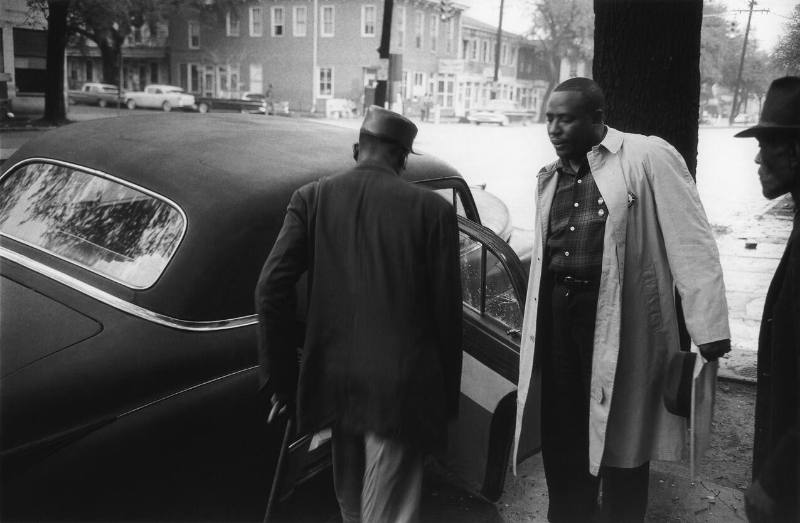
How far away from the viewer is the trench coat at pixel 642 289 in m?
2.57

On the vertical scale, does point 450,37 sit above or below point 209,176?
above

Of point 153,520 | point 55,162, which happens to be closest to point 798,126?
point 153,520

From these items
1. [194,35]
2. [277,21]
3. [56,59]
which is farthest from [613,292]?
[194,35]

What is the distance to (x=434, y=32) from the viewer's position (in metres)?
51.2

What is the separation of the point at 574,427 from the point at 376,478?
0.93m

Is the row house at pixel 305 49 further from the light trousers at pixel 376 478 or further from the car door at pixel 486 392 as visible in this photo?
the light trousers at pixel 376 478

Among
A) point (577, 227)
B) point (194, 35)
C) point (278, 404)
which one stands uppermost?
point (194, 35)

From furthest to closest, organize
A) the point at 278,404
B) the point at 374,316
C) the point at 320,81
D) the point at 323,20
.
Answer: the point at 320,81 → the point at 323,20 → the point at 278,404 → the point at 374,316

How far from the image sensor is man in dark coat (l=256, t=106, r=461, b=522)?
2184mm

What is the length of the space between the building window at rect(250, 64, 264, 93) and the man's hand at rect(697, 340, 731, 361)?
4893 cm

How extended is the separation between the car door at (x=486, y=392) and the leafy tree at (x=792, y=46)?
19561 mm

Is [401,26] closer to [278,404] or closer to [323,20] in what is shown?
[323,20]

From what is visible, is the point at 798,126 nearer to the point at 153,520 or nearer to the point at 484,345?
the point at 484,345

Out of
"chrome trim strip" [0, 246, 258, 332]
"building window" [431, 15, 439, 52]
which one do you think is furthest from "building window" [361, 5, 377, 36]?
"chrome trim strip" [0, 246, 258, 332]
